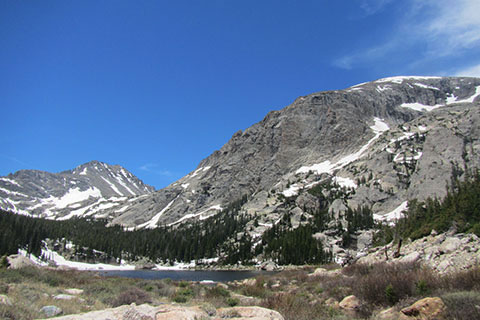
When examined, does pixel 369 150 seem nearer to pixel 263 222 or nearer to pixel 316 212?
pixel 316 212

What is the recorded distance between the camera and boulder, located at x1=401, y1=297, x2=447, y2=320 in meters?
7.25

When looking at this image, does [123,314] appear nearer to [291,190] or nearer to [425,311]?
[425,311]

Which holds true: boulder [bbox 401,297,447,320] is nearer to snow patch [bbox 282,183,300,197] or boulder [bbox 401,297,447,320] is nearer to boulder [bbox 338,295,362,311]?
boulder [bbox 338,295,362,311]

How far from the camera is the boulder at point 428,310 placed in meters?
7.25

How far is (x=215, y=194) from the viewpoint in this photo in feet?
617

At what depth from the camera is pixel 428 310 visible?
24.7 ft

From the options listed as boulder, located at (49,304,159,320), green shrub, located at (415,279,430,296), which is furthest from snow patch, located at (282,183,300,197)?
boulder, located at (49,304,159,320)

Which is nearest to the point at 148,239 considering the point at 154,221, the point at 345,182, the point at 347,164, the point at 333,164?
the point at 154,221

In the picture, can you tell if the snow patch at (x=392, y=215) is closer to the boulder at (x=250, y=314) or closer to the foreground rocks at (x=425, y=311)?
the foreground rocks at (x=425, y=311)

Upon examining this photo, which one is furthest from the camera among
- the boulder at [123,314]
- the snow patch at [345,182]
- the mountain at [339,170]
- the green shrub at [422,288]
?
the snow patch at [345,182]

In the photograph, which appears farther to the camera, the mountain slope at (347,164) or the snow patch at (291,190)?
the snow patch at (291,190)

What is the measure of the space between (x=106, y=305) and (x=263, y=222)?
4376 inches

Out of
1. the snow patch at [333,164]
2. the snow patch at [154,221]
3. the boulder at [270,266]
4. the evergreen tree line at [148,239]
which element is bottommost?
the boulder at [270,266]

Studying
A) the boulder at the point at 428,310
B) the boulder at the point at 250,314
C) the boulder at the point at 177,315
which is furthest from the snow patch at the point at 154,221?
the boulder at the point at 428,310
